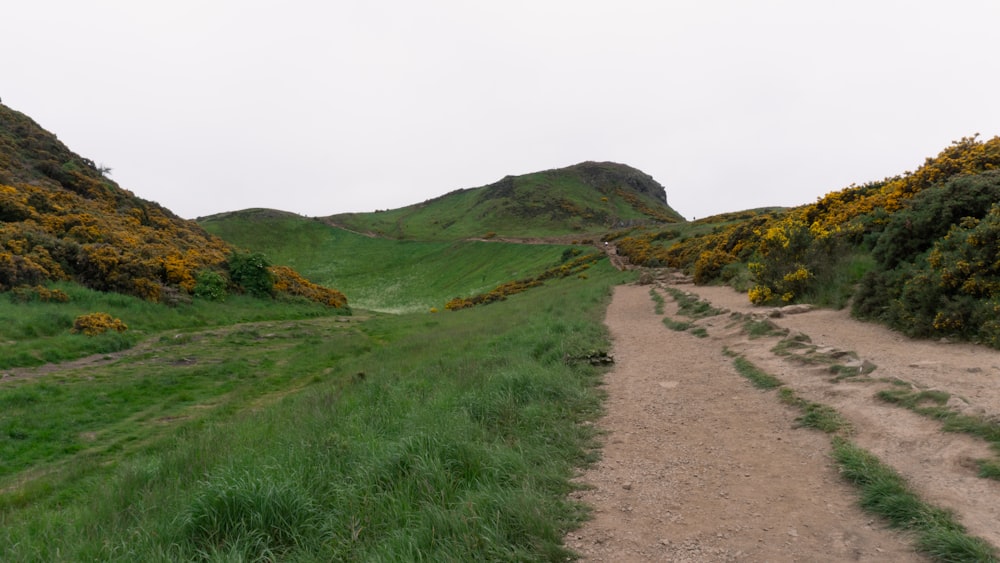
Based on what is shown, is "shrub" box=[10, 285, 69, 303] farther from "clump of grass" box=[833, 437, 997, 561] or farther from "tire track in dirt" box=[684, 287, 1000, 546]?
"clump of grass" box=[833, 437, 997, 561]

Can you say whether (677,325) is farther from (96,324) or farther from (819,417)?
(96,324)

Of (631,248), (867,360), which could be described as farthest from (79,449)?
(631,248)

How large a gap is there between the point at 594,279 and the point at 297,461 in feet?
94.9

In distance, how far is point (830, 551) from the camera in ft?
10.8

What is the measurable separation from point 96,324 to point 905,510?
792 inches

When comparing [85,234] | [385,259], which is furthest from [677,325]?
[385,259]

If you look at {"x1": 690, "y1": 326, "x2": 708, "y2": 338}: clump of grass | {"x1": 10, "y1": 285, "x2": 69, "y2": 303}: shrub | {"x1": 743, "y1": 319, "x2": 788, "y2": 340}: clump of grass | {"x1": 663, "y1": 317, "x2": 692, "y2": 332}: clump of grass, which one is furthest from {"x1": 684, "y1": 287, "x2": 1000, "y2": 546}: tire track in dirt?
{"x1": 10, "y1": 285, "x2": 69, "y2": 303}: shrub

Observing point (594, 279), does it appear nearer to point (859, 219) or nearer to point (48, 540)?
point (859, 219)

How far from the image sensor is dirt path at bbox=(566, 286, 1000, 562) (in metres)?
3.46

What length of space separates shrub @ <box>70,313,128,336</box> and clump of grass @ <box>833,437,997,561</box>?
1923cm

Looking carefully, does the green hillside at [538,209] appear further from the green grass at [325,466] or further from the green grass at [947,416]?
the green grass at [947,416]

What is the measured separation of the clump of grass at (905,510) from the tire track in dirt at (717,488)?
10 cm

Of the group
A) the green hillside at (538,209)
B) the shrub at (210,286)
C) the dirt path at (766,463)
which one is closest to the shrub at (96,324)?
the shrub at (210,286)

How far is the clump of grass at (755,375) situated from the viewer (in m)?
7.31
